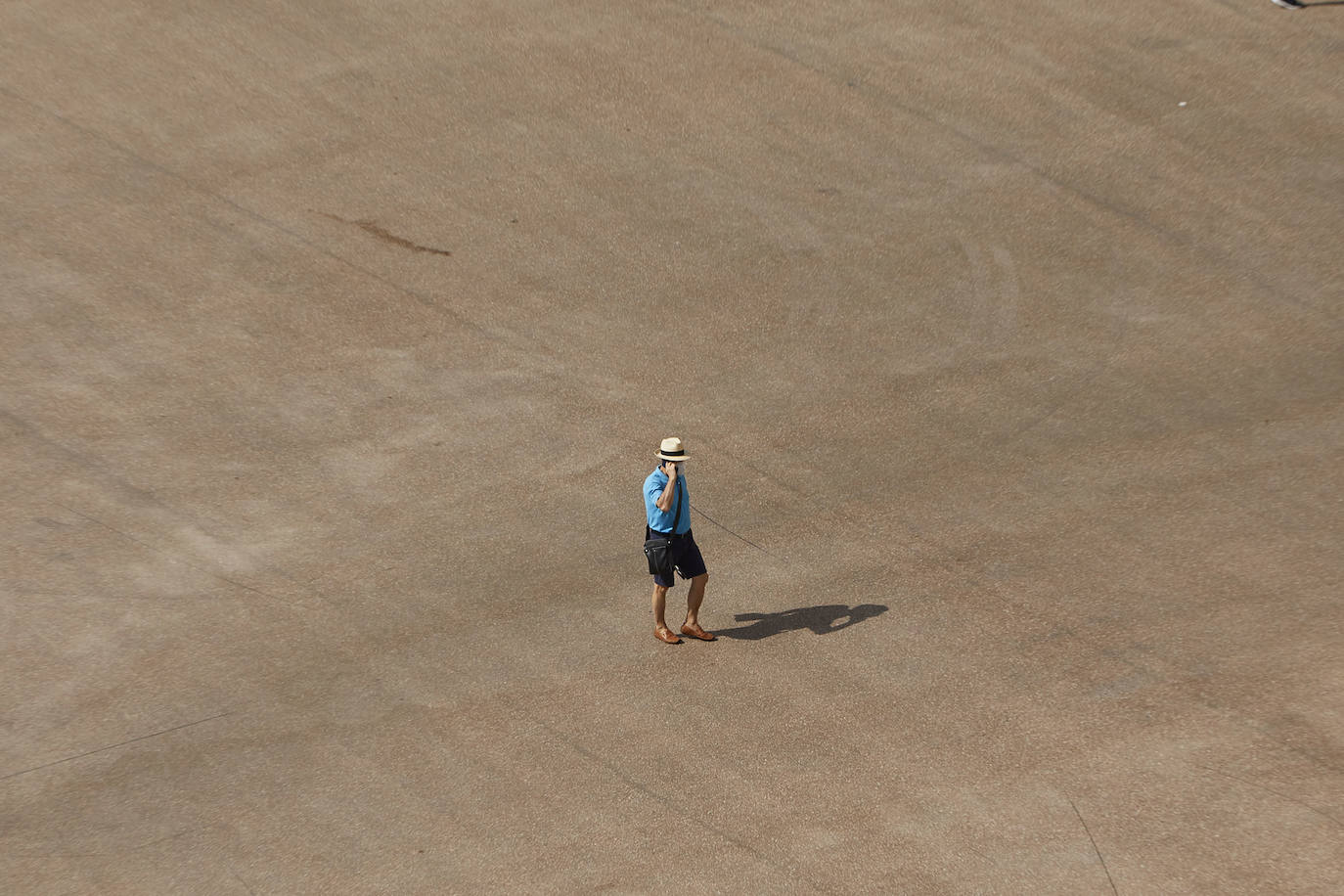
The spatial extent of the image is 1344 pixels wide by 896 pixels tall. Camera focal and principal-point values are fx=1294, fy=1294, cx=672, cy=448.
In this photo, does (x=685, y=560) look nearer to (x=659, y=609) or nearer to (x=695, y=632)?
(x=659, y=609)

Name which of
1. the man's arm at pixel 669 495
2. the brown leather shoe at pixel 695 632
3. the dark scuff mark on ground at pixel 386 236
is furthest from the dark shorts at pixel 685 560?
the dark scuff mark on ground at pixel 386 236

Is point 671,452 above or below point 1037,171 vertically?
below

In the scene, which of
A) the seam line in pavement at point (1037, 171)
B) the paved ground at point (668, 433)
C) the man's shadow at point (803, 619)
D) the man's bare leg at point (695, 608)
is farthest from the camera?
the seam line in pavement at point (1037, 171)

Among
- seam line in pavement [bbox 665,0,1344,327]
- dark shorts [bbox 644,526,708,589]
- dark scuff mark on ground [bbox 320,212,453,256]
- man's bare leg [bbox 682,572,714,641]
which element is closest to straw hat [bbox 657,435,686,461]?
dark shorts [bbox 644,526,708,589]

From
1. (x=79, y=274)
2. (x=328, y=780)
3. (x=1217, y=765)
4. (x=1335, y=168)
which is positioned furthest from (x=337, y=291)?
(x=1335, y=168)

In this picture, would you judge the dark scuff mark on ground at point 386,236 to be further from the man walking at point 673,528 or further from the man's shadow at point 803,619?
the man's shadow at point 803,619

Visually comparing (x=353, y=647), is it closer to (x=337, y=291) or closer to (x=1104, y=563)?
(x=337, y=291)

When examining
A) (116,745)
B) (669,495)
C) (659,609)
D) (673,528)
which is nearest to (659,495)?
(669,495)
